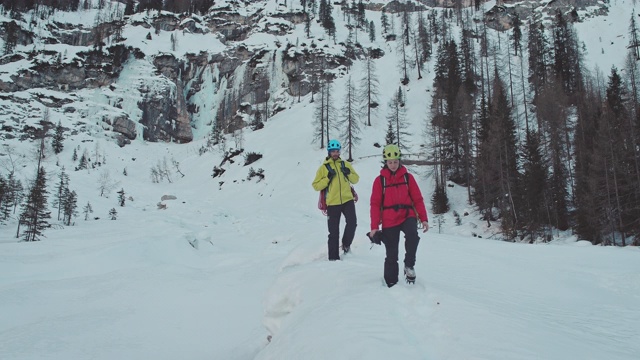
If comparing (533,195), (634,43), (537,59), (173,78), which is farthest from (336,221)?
(173,78)

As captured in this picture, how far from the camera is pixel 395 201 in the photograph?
13.6 ft

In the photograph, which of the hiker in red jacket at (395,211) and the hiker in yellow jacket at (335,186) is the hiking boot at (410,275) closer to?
the hiker in red jacket at (395,211)

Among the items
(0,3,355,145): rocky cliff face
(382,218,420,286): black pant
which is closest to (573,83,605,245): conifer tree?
(382,218,420,286): black pant

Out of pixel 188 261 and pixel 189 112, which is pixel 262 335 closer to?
pixel 188 261

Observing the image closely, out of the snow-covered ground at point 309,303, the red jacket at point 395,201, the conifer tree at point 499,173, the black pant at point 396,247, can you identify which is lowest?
the snow-covered ground at point 309,303

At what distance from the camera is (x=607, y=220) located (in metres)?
21.3

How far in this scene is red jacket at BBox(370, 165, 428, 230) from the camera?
163 inches

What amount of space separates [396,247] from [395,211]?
451 mm

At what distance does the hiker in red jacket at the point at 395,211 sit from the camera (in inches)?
159

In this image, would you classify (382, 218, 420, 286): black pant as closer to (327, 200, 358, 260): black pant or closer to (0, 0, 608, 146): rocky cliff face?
(327, 200, 358, 260): black pant

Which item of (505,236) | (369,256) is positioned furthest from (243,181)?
(369,256)

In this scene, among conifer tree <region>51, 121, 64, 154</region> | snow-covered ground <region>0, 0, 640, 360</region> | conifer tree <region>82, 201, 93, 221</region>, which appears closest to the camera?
snow-covered ground <region>0, 0, 640, 360</region>

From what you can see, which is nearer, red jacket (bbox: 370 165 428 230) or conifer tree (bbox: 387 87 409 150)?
red jacket (bbox: 370 165 428 230)

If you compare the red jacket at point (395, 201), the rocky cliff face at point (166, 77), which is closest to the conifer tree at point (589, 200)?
the red jacket at point (395, 201)
